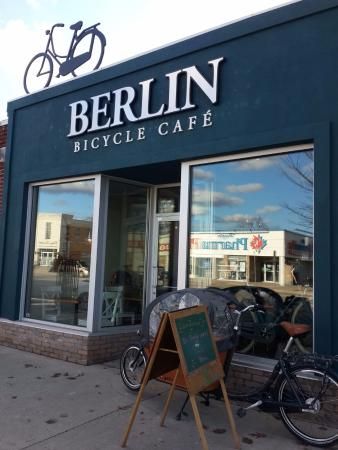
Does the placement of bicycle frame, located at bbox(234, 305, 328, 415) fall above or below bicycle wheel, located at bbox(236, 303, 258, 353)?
below

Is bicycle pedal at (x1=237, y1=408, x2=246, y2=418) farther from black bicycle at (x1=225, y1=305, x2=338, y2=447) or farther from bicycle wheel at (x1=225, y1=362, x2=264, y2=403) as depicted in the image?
bicycle wheel at (x1=225, y1=362, x2=264, y2=403)

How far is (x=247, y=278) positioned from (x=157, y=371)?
1.98 m

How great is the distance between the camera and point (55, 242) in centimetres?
808

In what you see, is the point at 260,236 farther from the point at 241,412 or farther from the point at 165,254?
the point at 165,254

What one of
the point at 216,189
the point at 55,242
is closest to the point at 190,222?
the point at 216,189

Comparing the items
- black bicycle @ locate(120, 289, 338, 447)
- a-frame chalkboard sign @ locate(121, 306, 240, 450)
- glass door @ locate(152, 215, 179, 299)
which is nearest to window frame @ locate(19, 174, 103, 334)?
glass door @ locate(152, 215, 179, 299)

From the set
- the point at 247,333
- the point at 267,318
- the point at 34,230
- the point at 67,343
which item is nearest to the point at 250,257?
the point at 267,318

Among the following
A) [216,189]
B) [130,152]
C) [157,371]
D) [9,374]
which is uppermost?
[130,152]

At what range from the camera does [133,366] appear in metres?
5.62

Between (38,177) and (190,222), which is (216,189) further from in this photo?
(38,177)

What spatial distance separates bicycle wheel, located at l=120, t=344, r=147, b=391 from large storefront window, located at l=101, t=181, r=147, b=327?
166 cm

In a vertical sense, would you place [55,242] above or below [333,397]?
above

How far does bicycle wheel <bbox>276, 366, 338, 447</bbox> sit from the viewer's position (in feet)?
13.6

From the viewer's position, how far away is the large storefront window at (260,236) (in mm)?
5297
